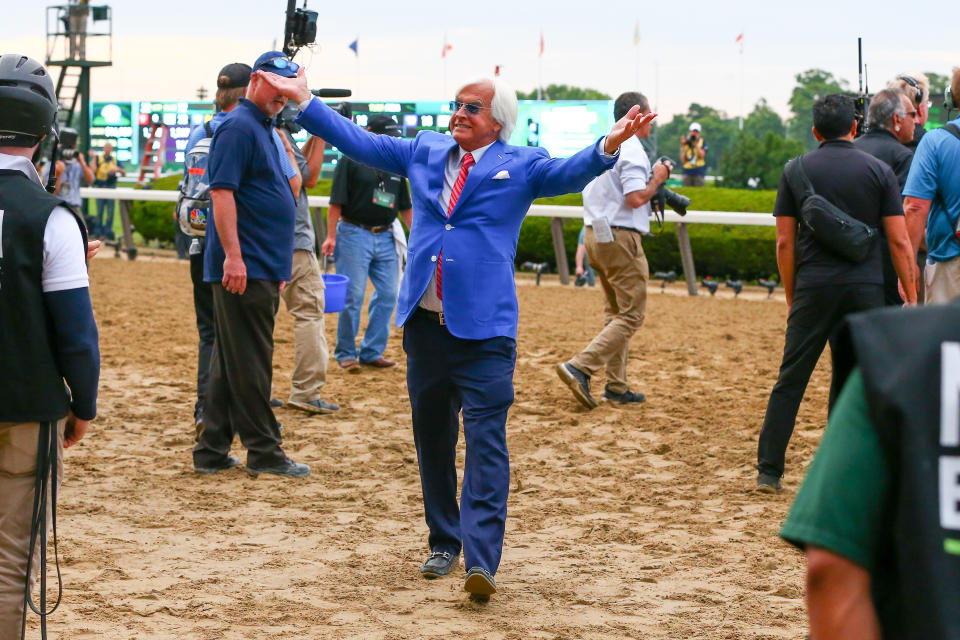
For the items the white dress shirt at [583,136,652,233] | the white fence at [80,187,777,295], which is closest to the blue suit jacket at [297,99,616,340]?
the white dress shirt at [583,136,652,233]

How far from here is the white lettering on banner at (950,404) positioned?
133 cm

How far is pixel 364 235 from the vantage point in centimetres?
929

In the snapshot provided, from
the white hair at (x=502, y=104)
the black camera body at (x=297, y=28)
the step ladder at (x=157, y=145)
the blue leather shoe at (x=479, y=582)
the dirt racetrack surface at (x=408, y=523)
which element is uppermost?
the step ladder at (x=157, y=145)

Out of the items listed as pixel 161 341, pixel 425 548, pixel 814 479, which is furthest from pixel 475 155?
pixel 161 341

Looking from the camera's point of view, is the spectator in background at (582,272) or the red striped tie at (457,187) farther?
the spectator in background at (582,272)

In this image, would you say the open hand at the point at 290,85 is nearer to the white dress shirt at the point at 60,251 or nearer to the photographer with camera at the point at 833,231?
the white dress shirt at the point at 60,251

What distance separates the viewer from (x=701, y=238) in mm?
17516

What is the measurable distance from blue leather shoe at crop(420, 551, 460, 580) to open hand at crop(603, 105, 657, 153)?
1.81 metres

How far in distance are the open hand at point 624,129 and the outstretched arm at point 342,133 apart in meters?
0.93

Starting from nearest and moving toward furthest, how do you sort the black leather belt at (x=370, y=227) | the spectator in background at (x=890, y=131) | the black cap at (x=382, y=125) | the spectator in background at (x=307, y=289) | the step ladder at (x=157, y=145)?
the spectator in background at (x=890, y=131) → the spectator in background at (x=307, y=289) → the black cap at (x=382, y=125) → the black leather belt at (x=370, y=227) → the step ladder at (x=157, y=145)

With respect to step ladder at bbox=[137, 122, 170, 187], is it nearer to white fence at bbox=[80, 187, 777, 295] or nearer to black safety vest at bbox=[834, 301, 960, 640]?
white fence at bbox=[80, 187, 777, 295]

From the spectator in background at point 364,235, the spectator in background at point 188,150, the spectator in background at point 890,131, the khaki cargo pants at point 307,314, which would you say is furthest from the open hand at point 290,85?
the spectator in background at point 364,235

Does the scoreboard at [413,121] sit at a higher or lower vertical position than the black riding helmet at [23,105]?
higher

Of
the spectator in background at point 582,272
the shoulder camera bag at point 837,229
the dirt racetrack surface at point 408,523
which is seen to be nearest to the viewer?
the dirt racetrack surface at point 408,523
